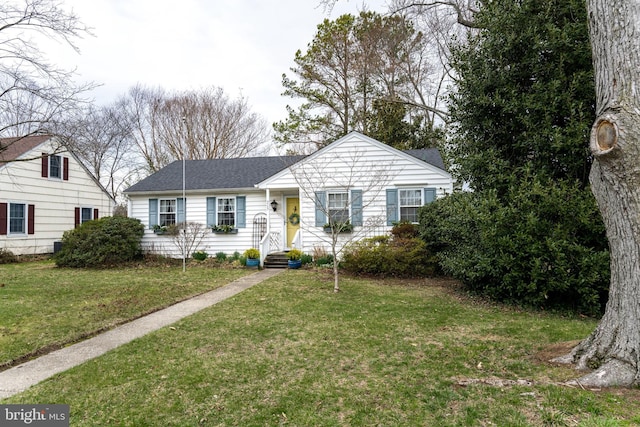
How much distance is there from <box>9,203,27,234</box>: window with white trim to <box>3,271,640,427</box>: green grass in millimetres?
13542

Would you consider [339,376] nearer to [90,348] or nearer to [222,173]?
[90,348]

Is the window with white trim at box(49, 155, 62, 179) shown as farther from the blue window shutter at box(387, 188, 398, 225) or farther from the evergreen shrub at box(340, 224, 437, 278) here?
the blue window shutter at box(387, 188, 398, 225)

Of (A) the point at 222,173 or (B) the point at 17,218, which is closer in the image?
(B) the point at 17,218

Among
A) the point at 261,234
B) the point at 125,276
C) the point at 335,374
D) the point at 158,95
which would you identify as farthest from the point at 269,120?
the point at 335,374

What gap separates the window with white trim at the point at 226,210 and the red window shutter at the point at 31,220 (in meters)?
8.29

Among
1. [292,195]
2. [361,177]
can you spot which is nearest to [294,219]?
[292,195]

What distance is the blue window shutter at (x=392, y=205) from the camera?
39.0 feet

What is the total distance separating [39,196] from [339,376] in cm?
1722

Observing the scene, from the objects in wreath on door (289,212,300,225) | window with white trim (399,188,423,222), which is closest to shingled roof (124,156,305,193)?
wreath on door (289,212,300,225)

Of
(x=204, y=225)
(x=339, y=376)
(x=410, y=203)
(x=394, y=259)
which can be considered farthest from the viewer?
(x=204, y=225)

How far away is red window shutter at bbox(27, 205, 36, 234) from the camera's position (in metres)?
14.7

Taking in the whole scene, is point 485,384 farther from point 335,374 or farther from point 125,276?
point 125,276

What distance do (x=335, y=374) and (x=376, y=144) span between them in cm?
954

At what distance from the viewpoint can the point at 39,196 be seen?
15.1 m
